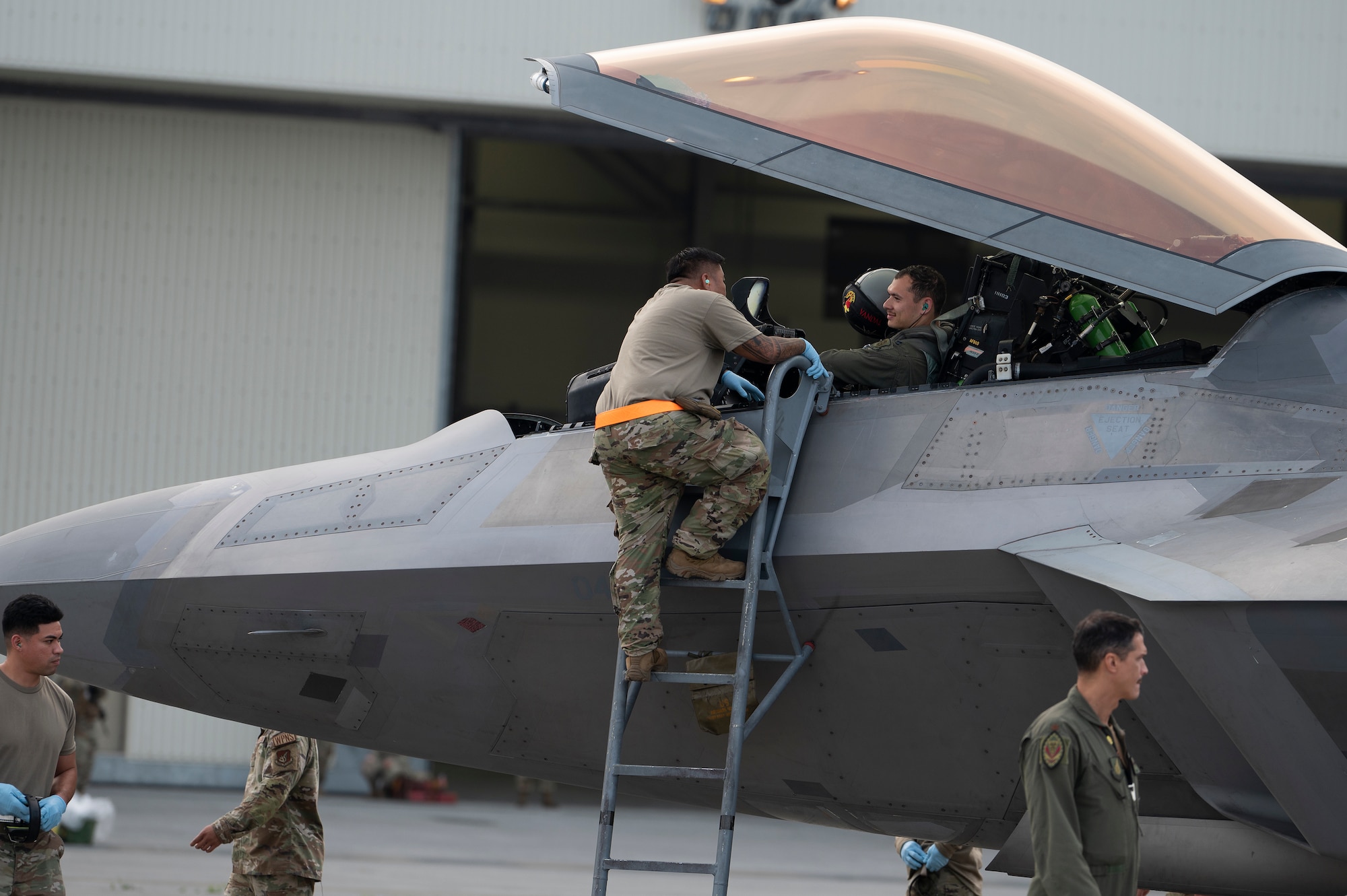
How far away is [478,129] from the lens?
56.2 ft

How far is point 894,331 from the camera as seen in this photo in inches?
235

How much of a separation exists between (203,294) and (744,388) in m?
13.7

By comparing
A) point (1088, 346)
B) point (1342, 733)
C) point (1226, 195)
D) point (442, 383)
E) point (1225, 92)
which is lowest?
point (442, 383)

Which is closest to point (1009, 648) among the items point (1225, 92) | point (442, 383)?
point (442, 383)

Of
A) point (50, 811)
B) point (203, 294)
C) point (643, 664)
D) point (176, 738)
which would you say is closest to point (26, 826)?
point (50, 811)

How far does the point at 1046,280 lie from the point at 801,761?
2.28m

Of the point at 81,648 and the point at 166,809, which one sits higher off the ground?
the point at 81,648

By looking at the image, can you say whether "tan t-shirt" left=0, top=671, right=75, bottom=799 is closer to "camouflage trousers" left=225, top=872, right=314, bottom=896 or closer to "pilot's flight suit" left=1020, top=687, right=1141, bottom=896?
"camouflage trousers" left=225, top=872, right=314, bottom=896

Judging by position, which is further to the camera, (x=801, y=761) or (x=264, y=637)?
(x=264, y=637)

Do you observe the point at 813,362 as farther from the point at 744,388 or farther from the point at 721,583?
the point at 721,583

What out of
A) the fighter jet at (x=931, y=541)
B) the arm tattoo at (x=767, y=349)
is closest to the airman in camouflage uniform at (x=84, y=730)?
the fighter jet at (x=931, y=541)

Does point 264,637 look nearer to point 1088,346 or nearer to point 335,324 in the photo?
point 1088,346

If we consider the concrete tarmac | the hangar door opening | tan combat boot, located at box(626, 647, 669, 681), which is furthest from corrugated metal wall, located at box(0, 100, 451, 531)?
tan combat boot, located at box(626, 647, 669, 681)

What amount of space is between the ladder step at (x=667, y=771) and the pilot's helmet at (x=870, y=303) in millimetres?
2400
